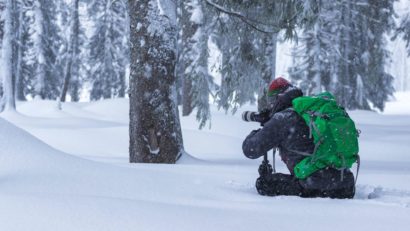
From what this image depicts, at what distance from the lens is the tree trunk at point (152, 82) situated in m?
6.31

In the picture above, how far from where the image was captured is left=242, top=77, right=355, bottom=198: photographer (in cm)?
393

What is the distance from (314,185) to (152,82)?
3.04m

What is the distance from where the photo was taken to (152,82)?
6.32 metres

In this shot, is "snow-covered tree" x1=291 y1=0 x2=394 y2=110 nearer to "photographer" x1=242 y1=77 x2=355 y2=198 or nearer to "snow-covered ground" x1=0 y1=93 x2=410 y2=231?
"photographer" x1=242 y1=77 x2=355 y2=198

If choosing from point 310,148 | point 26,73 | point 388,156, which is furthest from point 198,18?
point 26,73

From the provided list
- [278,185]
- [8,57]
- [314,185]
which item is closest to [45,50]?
[8,57]

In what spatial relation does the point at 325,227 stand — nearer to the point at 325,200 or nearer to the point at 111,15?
the point at 325,200

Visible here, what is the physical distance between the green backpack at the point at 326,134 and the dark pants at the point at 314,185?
0.06 m

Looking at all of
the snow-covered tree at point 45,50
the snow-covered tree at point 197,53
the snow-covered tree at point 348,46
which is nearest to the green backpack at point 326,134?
the snow-covered tree at point 197,53

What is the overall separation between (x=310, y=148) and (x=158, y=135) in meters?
2.82

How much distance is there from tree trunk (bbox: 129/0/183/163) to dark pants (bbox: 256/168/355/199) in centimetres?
248

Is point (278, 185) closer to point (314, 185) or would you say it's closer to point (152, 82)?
point (314, 185)

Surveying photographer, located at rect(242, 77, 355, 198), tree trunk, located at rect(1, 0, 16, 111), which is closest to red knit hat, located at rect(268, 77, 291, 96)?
photographer, located at rect(242, 77, 355, 198)

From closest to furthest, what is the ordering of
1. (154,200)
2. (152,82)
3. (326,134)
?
(154,200) < (326,134) < (152,82)
